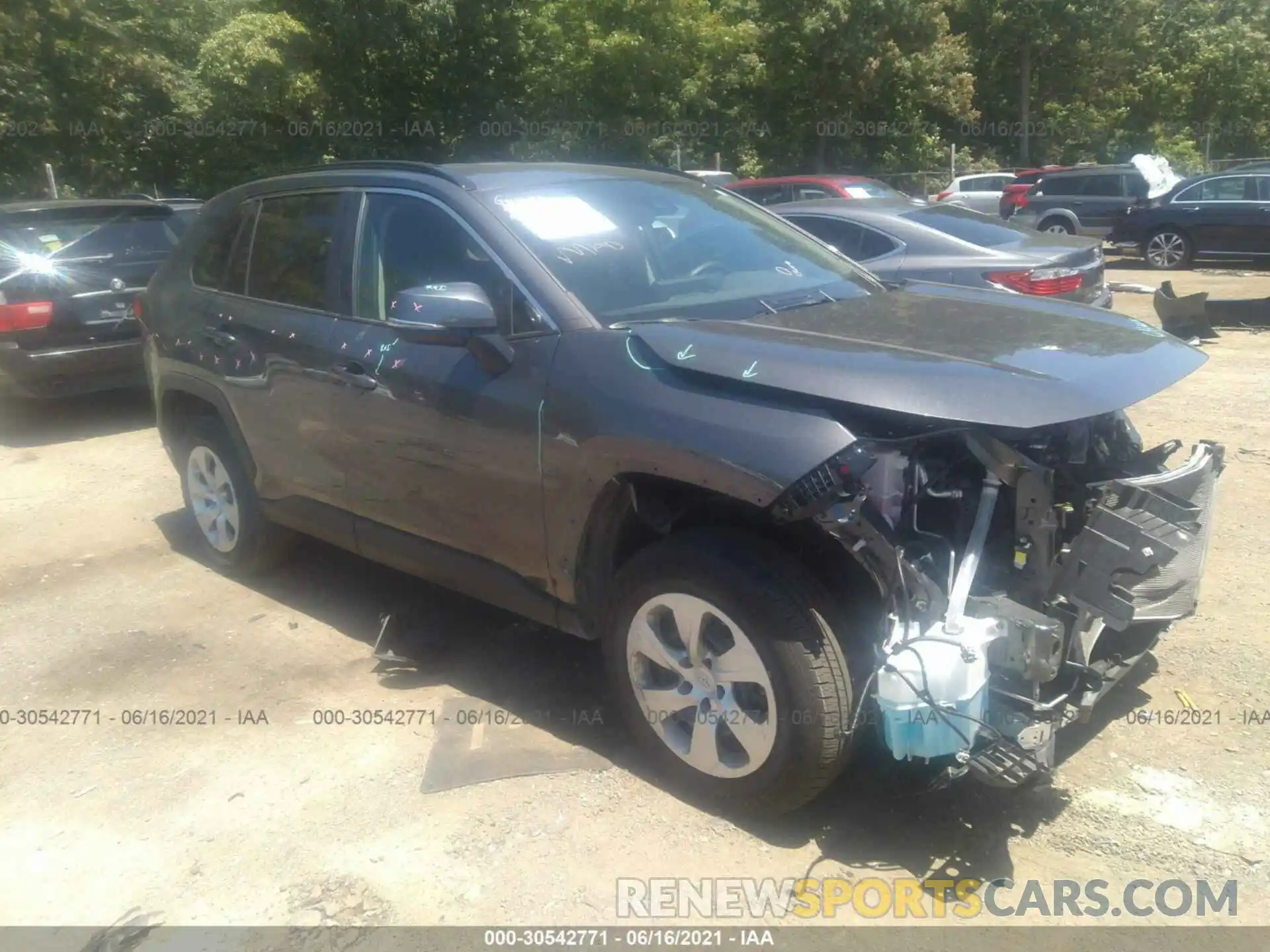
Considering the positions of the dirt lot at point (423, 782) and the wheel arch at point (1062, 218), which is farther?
the wheel arch at point (1062, 218)

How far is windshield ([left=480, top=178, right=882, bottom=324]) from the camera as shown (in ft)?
12.0

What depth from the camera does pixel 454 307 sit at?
3.46m

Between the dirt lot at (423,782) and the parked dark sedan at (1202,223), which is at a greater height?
the parked dark sedan at (1202,223)

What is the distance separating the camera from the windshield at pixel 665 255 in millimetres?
3652

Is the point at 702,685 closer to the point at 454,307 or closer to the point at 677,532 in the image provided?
the point at 677,532

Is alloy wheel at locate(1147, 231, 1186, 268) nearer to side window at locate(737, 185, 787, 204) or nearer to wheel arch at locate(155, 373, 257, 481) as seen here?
side window at locate(737, 185, 787, 204)

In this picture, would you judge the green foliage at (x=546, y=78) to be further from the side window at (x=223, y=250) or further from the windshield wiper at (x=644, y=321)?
the windshield wiper at (x=644, y=321)

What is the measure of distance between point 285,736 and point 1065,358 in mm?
2894

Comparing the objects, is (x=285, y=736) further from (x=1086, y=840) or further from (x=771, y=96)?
(x=771, y=96)

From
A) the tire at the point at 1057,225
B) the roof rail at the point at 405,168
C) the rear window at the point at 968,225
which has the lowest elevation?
the rear window at the point at 968,225

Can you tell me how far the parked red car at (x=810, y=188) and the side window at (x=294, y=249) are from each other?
1104 centimetres

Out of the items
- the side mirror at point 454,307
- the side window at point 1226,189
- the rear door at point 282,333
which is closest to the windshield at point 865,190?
the side window at point 1226,189

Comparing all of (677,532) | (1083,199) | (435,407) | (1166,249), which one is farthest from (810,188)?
(677,532)

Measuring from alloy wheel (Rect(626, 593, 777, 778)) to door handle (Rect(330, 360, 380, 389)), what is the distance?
56.6 inches
